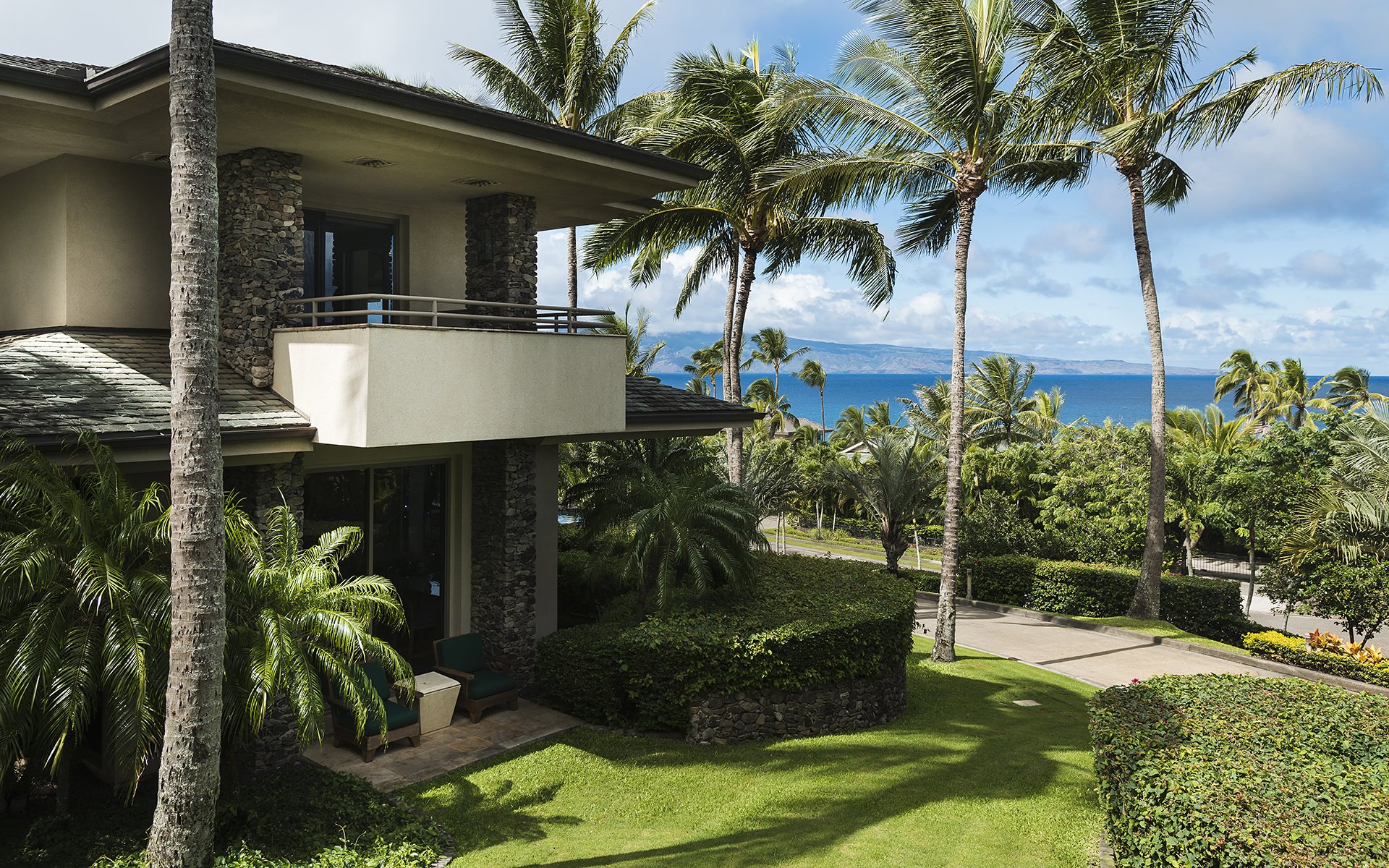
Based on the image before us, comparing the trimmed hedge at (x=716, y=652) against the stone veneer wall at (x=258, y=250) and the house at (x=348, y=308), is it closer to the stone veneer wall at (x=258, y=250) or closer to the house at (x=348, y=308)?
the house at (x=348, y=308)

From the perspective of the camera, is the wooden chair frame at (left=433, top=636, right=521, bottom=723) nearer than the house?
No

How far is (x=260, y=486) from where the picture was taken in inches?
428

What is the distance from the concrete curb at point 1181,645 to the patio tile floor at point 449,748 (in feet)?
35.2

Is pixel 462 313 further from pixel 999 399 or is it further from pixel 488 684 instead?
pixel 999 399

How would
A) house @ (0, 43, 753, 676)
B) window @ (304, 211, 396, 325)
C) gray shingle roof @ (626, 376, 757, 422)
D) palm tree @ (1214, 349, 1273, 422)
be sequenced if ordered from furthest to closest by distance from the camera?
palm tree @ (1214, 349, 1273, 422) < gray shingle roof @ (626, 376, 757, 422) < window @ (304, 211, 396, 325) < house @ (0, 43, 753, 676)

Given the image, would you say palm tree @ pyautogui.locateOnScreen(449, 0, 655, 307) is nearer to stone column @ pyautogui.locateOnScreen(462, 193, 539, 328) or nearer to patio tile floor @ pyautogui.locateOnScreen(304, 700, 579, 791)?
stone column @ pyautogui.locateOnScreen(462, 193, 539, 328)

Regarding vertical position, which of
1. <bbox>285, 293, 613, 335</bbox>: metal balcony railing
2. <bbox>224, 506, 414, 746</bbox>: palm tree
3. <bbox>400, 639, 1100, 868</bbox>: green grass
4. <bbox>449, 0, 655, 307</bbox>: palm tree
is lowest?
<bbox>400, 639, 1100, 868</bbox>: green grass

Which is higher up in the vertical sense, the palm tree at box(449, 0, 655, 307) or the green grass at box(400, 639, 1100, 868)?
the palm tree at box(449, 0, 655, 307)

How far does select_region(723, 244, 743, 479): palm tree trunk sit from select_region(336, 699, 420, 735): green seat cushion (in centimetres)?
1326

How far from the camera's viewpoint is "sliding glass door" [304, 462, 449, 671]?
42.8 ft

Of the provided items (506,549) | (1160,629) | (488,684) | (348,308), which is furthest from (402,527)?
(1160,629)

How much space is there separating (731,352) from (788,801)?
15611 mm

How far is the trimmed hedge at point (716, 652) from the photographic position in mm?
11867

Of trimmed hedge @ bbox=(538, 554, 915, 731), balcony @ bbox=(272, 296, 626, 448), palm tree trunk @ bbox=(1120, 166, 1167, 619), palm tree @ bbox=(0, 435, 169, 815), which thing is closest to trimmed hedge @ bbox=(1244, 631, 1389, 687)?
palm tree trunk @ bbox=(1120, 166, 1167, 619)
